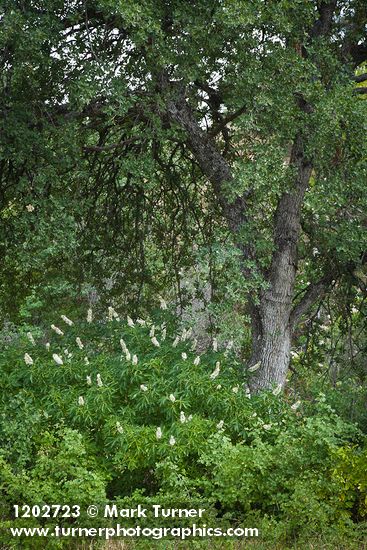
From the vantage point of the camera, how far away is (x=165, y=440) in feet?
23.0

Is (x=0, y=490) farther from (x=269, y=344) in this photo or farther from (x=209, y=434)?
(x=269, y=344)

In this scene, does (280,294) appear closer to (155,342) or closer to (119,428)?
(155,342)

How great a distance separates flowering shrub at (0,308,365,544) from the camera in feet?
21.9

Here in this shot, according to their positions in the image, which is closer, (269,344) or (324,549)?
(324,549)

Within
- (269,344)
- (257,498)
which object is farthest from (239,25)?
(257,498)

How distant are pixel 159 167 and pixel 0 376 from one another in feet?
16.7

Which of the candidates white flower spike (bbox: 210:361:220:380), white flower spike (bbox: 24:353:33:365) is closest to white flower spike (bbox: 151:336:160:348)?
white flower spike (bbox: 210:361:220:380)

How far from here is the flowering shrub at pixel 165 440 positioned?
6.67 metres

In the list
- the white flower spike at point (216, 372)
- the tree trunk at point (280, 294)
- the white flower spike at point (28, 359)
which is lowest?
the white flower spike at point (216, 372)

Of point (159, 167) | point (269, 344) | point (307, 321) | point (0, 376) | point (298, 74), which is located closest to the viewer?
point (0, 376)

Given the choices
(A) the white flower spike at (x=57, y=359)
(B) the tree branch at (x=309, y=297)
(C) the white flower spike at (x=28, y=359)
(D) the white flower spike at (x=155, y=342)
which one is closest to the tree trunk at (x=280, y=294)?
(B) the tree branch at (x=309, y=297)

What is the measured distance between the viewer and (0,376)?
25.8 feet

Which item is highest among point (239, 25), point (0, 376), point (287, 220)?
point (239, 25)

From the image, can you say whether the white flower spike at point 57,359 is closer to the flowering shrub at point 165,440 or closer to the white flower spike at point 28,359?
the flowering shrub at point 165,440
